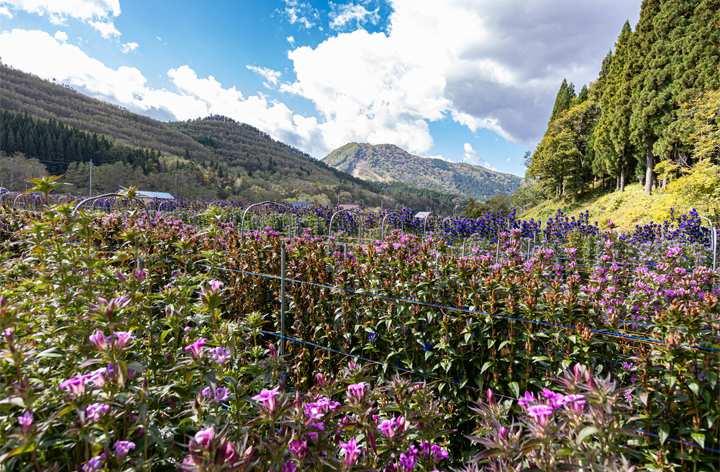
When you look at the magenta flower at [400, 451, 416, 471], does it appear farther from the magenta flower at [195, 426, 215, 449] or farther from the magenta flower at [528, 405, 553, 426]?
the magenta flower at [195, 426, 215, 449]

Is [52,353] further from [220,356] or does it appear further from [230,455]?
[230,455]

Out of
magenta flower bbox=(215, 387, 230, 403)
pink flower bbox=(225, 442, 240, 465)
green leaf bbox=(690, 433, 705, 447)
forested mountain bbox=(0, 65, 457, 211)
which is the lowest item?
green leaf bbox=(690, 433, 705, 447)

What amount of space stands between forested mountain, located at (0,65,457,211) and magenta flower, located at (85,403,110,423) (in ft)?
114

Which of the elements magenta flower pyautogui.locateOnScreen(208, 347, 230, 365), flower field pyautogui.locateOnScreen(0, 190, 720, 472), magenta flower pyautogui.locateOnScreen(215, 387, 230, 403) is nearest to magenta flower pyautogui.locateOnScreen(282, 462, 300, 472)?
flower field pyautogui.locateOnScreen(0, 190, 720, 472)

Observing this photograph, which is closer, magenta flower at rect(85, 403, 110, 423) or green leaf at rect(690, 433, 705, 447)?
magenta flower at rect(85, 403, 110, 423)

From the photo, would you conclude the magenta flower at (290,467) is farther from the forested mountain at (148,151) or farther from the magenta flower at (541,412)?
the forested mountain at (148,151)

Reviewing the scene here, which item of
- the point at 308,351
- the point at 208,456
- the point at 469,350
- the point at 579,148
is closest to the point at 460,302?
the point at 469,350

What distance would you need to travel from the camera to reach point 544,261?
333 cm

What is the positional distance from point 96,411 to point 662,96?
20441 millimetres

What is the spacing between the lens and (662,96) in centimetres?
1388

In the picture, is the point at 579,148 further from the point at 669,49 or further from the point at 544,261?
the point at 544,261

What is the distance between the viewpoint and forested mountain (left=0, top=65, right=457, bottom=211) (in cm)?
3616

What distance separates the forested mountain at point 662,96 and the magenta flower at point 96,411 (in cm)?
Answer: 1626

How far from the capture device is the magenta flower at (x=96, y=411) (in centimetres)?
90
